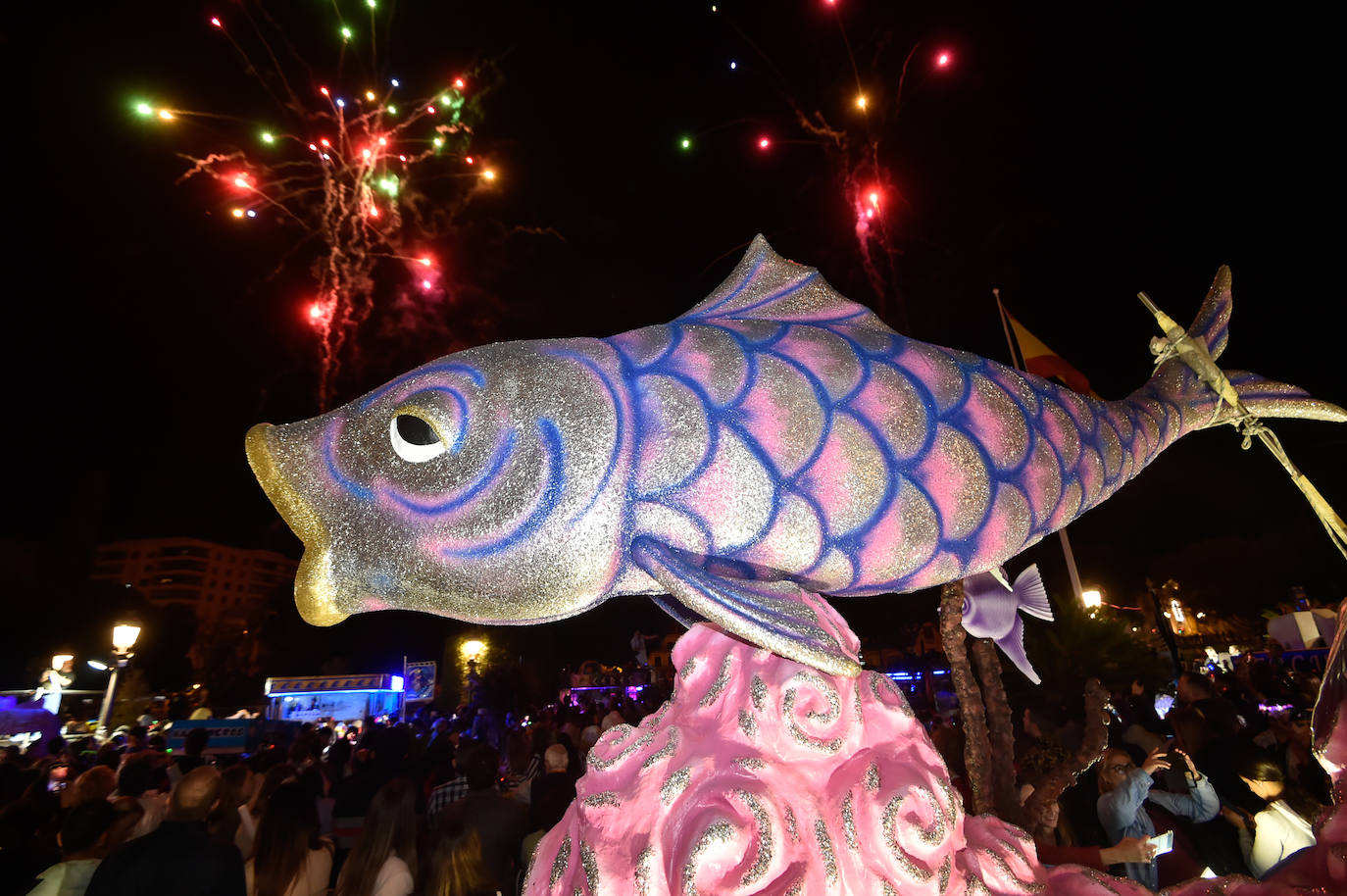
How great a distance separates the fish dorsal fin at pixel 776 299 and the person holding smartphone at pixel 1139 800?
3800 mm

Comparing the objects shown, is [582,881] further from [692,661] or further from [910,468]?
[910,468]

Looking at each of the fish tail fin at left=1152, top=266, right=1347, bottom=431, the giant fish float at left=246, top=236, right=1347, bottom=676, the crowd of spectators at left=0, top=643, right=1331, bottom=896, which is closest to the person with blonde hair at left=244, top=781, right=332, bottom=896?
the crowd of spectators at left=0, top=643, right=1331, bottom=896

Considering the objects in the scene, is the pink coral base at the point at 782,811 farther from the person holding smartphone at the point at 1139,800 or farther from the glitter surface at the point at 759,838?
the person holding smartphone at the point at 1139,800

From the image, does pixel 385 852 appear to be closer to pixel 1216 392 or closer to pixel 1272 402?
pixel 1216 392

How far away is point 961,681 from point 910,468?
4.08m

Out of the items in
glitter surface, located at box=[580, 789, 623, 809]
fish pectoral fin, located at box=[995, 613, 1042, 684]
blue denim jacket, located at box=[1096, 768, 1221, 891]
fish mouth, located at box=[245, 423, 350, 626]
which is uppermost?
fish mouth, located at box=[245, 423, 350, 626]

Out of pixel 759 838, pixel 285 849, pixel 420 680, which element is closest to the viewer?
pixel 759 838

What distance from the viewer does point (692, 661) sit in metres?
1.63

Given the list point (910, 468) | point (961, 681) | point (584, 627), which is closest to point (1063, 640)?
point (961, 681)

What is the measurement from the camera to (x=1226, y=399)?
231 cm

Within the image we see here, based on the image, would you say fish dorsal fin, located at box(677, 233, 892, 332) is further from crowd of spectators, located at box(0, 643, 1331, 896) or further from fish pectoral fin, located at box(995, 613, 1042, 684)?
crowd of spectators, located at box(0, 643, 1331, 896)

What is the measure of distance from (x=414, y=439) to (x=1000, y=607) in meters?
1.88

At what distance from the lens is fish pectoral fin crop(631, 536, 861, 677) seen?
1.33m

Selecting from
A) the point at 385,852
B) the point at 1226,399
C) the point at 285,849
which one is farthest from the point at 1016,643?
the point at 285,849
